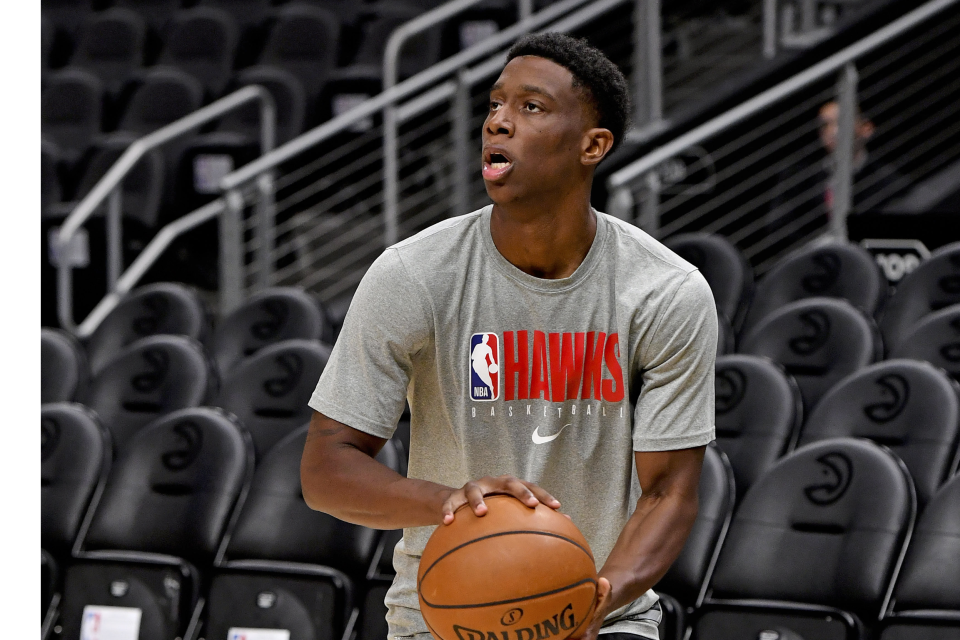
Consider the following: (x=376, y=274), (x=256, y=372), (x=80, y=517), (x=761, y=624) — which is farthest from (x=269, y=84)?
(x=376, y=274)

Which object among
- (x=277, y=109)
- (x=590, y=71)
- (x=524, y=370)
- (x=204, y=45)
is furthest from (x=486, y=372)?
(x=204, y=45)

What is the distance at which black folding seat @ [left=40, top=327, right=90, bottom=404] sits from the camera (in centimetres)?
534

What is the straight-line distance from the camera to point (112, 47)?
352 inches

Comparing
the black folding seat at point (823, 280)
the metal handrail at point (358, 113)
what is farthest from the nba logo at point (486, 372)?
the metal handrail at point (358, 113)

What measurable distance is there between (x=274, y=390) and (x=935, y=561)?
2356mm

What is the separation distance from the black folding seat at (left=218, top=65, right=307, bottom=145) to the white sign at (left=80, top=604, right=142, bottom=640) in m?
4.07

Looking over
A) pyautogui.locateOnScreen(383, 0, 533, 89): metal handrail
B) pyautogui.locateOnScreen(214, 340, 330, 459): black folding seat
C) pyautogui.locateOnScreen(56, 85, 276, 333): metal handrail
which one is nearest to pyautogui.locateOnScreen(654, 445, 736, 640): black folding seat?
pyautogui.locateOnScreen(214, 340, 330, 459): black folding seat

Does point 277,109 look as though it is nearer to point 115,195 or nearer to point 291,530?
point 115,195

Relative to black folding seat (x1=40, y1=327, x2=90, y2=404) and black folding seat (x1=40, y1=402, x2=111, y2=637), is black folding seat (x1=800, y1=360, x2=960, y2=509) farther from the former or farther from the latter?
black folding seat (x1=40, y1=327, x2=90, y2=404)

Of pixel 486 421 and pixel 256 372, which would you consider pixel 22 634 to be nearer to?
pixel 486 421

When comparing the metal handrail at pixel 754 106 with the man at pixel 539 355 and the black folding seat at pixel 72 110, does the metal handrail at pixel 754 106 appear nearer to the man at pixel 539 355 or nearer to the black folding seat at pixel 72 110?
the man at pixel 539 355

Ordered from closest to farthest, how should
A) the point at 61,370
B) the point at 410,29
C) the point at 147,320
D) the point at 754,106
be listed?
the point at 61,370 < the point at 147,320 < the point at 754,106 < the point at 410,29

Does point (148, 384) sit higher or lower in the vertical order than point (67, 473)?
higher

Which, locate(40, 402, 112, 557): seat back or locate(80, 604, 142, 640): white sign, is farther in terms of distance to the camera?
locate(40, 402, 112, 557): seat back
